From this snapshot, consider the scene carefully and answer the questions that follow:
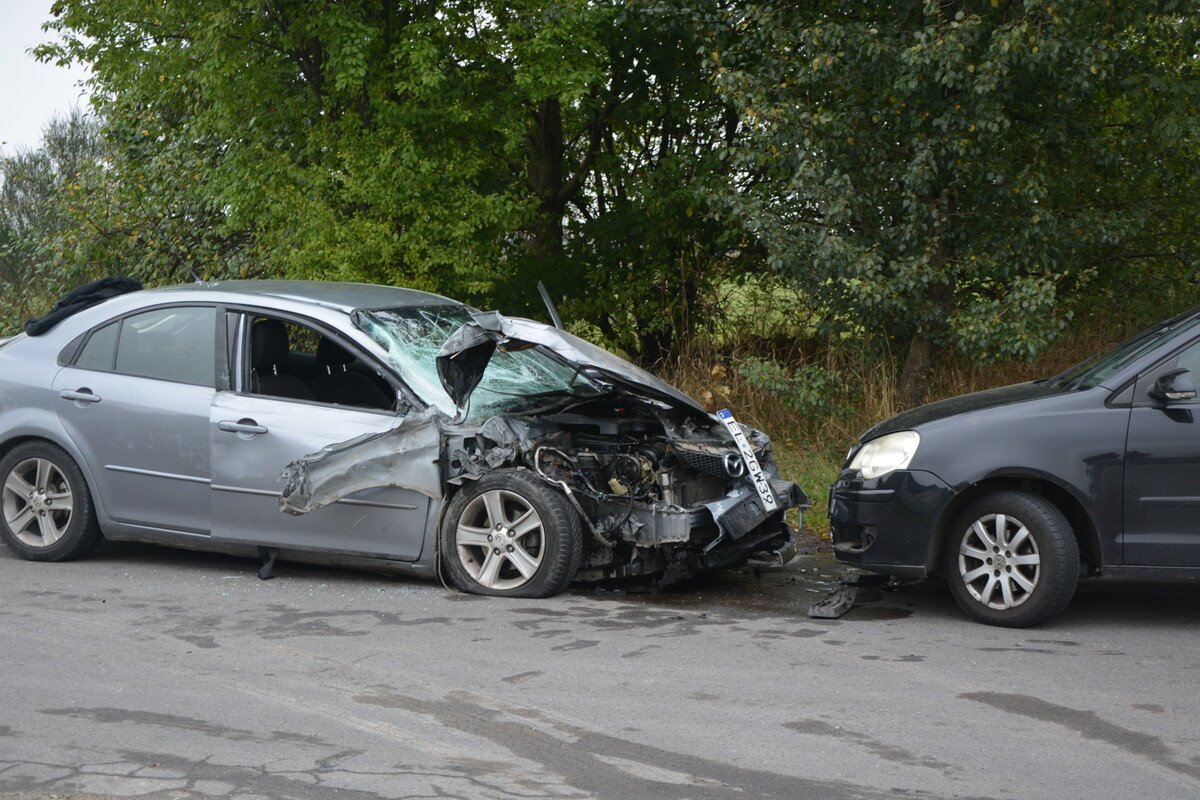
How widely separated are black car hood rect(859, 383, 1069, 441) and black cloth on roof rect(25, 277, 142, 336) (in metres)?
4.97

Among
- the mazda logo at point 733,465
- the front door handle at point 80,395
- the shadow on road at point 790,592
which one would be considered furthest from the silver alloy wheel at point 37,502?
the mazda logo at point 733,465

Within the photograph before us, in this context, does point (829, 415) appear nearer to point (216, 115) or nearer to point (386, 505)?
point (386, 505)

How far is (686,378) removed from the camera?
1323 centimetres

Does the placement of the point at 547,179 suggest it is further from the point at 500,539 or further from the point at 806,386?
the point at 500,539

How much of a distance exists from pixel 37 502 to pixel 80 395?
74 cm

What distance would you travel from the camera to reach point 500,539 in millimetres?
7332

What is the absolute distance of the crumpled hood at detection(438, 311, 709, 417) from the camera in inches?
294

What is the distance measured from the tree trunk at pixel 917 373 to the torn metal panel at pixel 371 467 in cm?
587

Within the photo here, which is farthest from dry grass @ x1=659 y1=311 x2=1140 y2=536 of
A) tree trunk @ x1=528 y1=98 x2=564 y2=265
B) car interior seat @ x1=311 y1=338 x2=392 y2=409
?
car interior seat @ x1=311 y1=338 x2=392 y2=409

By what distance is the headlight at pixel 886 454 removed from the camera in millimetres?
6973

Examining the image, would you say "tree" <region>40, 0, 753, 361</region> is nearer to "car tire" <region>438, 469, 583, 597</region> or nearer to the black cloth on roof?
the black cloth on roof

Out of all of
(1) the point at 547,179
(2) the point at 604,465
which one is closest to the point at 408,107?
(1) the point at 547,179

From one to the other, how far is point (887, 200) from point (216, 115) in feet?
21.2

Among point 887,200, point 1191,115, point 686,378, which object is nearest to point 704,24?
point 887,200
